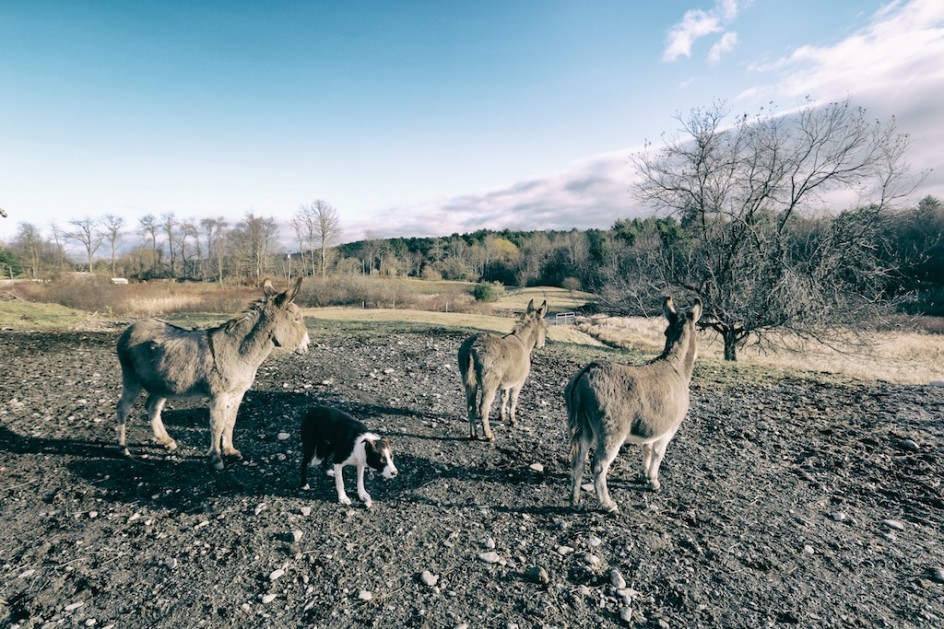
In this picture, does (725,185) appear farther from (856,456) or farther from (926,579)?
(926,579)

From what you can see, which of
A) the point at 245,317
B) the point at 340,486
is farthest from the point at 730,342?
the point at 245,317

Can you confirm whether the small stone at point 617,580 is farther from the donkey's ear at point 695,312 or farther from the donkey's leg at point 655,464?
the donkey's ear at point 695,312

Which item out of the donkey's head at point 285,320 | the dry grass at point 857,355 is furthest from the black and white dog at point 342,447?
the dry grass at point 857,355

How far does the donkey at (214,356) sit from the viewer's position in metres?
7.17

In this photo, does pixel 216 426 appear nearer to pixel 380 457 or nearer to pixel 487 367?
pixel 380 457

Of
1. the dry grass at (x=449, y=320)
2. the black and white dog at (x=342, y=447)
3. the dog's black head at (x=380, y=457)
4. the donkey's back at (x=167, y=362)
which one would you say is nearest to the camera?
the dog's black head at (x=380, y=457)

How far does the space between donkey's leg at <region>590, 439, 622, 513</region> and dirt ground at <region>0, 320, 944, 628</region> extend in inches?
7.5

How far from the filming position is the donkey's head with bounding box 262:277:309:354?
7.50 metres

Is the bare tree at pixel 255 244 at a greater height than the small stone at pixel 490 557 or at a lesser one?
greater

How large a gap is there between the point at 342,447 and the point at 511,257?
380ft

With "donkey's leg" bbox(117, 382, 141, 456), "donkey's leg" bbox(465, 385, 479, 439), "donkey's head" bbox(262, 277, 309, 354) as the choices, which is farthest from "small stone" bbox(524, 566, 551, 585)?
"donkey's leg" bbox(117, 382, 141, 456)

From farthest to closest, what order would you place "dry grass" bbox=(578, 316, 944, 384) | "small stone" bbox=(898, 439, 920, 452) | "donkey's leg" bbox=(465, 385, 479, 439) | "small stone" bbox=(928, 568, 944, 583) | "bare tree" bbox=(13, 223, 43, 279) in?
"bare tree" bbox=(13, 223, 43, 279)
"dry grass" bbox=(578, 316, 944, 384)
"small stone" bbox=(898, 439, 920, 452)
"donkey's leg" bbox=(465, 385, 479, 439)
"small stone" bbox=(928, 568, 944, 583)

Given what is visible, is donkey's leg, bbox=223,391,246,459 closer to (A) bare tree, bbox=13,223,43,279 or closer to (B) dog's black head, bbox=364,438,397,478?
(B) dog's black head, bbox=364,438,397,478

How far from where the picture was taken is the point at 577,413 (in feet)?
20.5
